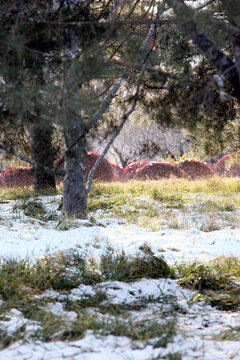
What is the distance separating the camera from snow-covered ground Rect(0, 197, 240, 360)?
6.82 feet

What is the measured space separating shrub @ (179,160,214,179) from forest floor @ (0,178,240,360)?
21.9ft

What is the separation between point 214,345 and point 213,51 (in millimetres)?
2227

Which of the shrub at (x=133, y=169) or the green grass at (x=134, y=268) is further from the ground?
the shrub at (x=133, y=169)

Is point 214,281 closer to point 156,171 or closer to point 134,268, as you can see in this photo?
point 134,268

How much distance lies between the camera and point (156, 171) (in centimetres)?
1214

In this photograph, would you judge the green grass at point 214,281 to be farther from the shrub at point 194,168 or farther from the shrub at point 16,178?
the shrub at point 194,168

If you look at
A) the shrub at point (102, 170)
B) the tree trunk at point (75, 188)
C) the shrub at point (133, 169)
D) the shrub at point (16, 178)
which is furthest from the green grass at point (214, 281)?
the shrub at point (133, 169)

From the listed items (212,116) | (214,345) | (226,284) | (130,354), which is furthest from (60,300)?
(212,116)

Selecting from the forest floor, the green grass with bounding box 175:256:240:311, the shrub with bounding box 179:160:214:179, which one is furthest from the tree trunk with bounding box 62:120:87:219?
the shrub with bounding box 179:160:214:179

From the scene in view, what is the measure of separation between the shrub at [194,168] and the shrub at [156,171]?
0.53 meters

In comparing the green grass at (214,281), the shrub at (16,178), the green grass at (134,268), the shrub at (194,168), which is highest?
the shrub at (16,178)

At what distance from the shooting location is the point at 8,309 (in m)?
2.55

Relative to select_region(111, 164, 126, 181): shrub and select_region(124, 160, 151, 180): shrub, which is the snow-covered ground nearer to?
select_region(124, 160, 151, 180): shrub

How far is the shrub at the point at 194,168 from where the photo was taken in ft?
41.6
